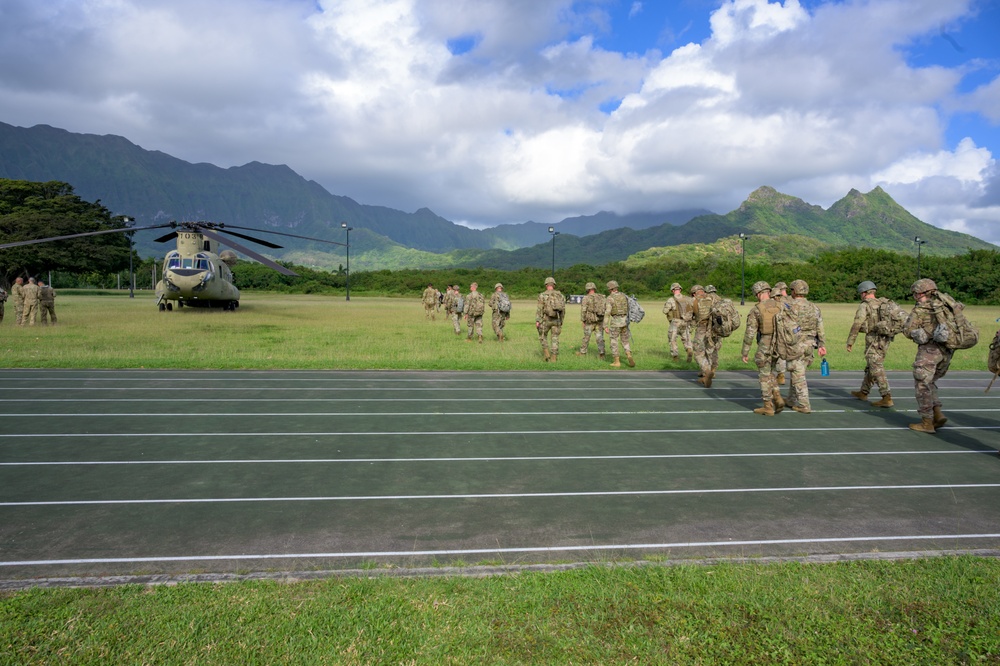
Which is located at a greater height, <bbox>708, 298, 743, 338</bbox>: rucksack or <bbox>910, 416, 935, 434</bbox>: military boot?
<bbox>708, 298, 743, 338</bbox>: rucksack

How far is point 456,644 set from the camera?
3.12 m

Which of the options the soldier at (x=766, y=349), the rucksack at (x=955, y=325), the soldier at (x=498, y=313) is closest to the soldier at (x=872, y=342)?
the soldier at (x=766, y=349)

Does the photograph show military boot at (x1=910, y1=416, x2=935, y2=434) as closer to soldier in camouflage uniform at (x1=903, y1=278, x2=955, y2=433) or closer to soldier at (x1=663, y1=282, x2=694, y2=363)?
soldier in camouflage uniform at (x1=903, y1=278, x2=955, y2=433)

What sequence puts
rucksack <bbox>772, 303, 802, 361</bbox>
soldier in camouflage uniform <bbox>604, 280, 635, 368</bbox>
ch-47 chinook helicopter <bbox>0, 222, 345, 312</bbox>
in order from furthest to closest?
ch-47 chinook helicopter <bbox>0, 222, 345, 312</bbox> → soldier in camouflage uniform <bbox>604, 280, 635, 368</bbox> → rucksack <bbox>772, 303, 802, 361</bbox>

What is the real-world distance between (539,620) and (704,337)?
31.4ft

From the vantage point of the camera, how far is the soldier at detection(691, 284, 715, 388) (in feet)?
38.3

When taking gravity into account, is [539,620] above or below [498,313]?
below

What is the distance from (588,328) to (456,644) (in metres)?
12.6

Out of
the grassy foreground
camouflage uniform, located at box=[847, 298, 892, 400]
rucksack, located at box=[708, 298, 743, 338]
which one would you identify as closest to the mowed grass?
rucksack, located at box=[708, 298, 743, 338]

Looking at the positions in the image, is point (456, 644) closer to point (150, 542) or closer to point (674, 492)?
point (150, 542)

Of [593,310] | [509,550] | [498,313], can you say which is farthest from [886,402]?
[498,313]

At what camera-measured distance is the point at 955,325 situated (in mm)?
7793

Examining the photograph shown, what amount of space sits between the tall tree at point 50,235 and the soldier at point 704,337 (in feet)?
162

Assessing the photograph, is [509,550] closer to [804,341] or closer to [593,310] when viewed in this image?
[804,341]
